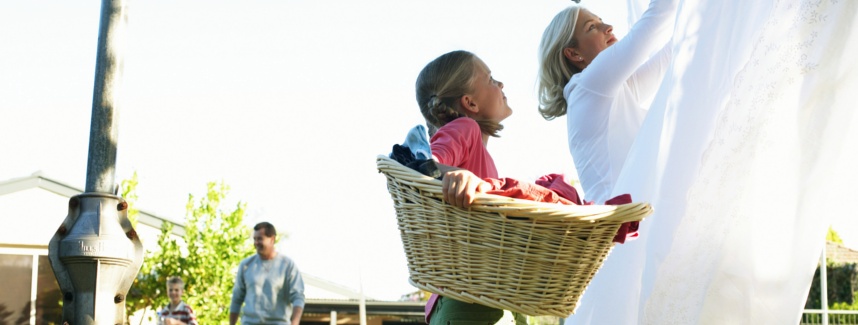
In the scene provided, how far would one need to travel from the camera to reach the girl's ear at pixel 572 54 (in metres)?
3.41

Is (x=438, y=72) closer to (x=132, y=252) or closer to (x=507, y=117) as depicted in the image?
(x=507, y=117)

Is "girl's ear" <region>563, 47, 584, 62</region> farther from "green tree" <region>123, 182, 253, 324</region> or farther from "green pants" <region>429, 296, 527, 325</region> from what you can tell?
"green tree" <region>123, 182, 253, 324</region>

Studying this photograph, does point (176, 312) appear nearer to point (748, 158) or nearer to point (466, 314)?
point (466, 314)

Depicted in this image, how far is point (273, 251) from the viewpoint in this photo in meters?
7.57

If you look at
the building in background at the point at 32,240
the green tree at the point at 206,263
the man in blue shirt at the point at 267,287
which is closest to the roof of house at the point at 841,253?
the building in background at the point at 32,240

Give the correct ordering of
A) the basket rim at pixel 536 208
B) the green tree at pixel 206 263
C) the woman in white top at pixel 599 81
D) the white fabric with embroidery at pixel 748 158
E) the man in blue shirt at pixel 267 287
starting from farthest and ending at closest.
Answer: the green tree at pixel 206 263 → the man in blue shirt at pixel 267 287 → the woman in white top at pixel 599 81 → the white fabric with embroidery at pixel 748 158 → the basket rim at pixel 536 208

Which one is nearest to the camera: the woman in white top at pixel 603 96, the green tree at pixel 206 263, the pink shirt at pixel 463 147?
the pink shirt at pixel 463 147

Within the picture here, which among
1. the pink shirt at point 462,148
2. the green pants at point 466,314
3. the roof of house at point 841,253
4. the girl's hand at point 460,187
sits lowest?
the green pants at point 466,314

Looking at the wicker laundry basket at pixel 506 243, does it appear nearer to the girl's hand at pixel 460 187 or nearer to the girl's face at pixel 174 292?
the girl's hand at pixel 460 187

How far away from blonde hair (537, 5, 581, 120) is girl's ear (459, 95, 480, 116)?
35.2 inches

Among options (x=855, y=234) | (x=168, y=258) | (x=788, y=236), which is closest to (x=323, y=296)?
(x=168, y=258)

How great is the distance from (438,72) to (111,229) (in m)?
1.26

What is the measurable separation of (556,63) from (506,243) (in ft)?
4.89

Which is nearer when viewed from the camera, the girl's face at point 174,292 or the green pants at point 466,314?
the green pants at point 466,314
